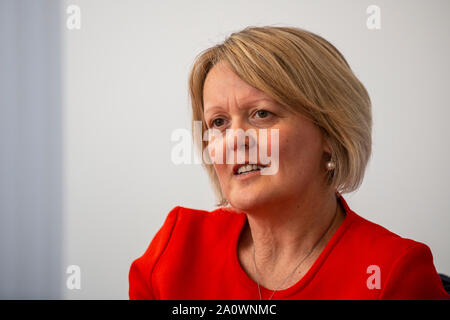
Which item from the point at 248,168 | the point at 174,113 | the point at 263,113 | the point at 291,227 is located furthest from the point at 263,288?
the point at 174,113

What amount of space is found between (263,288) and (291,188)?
0.27 m

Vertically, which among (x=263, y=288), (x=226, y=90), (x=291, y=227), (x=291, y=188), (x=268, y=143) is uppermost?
(x=226, y=90)

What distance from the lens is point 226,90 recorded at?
3.46 feet

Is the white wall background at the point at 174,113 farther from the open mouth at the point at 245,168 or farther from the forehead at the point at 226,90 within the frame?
the open mouth at the point at 245,168

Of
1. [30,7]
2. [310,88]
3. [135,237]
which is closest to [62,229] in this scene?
[135,237]

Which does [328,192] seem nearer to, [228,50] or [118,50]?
[228,50]

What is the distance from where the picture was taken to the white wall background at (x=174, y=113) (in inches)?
70.8

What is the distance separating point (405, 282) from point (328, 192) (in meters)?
0.31

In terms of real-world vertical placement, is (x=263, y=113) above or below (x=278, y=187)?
above

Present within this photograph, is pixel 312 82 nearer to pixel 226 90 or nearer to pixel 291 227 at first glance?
pixel 226 90

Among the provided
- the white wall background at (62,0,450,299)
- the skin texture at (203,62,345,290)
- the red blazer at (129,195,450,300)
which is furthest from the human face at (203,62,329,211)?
the white wall background at (62,0,450,299)

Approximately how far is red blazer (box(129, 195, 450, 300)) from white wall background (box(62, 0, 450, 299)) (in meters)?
0.87

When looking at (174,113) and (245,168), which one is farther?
(174,113)

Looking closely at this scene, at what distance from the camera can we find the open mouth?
99 cm
